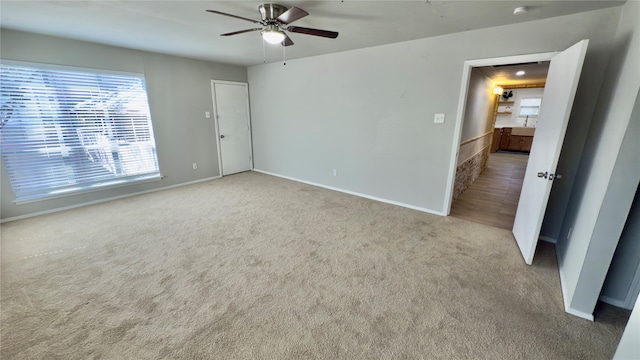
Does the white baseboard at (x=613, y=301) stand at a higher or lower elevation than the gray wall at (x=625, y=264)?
lower

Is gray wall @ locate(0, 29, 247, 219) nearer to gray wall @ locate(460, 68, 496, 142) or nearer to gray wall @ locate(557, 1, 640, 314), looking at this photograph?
gray wall @ locate(460, 68, 496, 142)

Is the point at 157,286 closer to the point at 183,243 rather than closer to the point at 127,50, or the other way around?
the point at 183,243

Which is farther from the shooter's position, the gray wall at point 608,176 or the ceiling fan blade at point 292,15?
the ceiling fan blade at point 292,15

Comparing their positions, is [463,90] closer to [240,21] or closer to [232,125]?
[240,21]

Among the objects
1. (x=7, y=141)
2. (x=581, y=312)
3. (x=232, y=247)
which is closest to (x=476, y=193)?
(x=581, y=312)

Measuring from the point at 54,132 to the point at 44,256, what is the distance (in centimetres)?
196

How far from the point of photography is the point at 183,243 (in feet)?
9.04

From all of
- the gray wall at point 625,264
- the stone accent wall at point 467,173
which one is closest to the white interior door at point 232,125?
the stone accent wall at point 467,173

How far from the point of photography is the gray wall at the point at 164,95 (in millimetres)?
3213

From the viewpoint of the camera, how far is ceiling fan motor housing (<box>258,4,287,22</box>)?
2179 mm

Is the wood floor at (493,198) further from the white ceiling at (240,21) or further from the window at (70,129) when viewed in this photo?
the window at (70,129)

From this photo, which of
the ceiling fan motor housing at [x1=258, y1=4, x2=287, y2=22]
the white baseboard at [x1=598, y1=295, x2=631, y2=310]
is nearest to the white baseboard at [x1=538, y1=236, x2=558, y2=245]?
the white baseboard at [x1=598, y1=295, x2=631, y2=310]

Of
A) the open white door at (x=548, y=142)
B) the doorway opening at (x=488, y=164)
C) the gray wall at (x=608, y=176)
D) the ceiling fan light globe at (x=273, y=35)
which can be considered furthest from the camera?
the doorway opening at (x=488, y=164)

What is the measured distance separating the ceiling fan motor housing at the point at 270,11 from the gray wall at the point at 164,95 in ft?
A: 9.86
